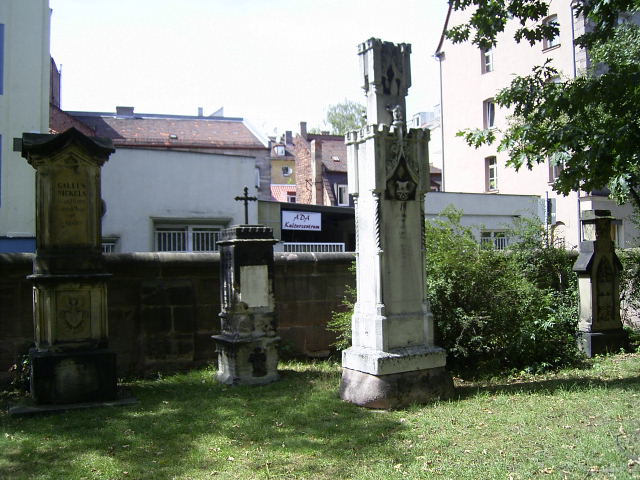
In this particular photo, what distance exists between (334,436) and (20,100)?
14.8 m

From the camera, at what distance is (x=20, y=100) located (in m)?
16.5

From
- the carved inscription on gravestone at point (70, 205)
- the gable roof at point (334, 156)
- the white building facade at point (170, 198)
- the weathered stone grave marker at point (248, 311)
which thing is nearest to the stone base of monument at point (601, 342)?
the weathered stone grave marker at point (248, 311)

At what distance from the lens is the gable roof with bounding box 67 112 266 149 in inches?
1241

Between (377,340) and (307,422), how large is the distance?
1.16 m

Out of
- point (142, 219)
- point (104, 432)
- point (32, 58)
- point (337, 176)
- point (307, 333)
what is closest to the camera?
point (104, 432)

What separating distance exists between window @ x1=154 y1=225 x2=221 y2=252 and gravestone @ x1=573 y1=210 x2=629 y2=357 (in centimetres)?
1206

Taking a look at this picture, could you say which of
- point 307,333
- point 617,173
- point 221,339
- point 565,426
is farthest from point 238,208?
point 565,426

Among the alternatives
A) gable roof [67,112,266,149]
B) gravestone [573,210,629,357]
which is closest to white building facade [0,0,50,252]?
gravestone [573,210,629,357]

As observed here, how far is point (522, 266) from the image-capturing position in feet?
37.3

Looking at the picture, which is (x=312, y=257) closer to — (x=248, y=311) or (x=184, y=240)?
(x=248, y=311)

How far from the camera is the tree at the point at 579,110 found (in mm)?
7602

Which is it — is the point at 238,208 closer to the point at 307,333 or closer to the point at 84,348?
the point at 307,333

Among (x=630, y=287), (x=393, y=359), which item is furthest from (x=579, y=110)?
(x=630, y=287)

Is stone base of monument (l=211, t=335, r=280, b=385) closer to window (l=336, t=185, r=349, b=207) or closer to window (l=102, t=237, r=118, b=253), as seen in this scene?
window (l=102, t=237, r=118, b=253)
